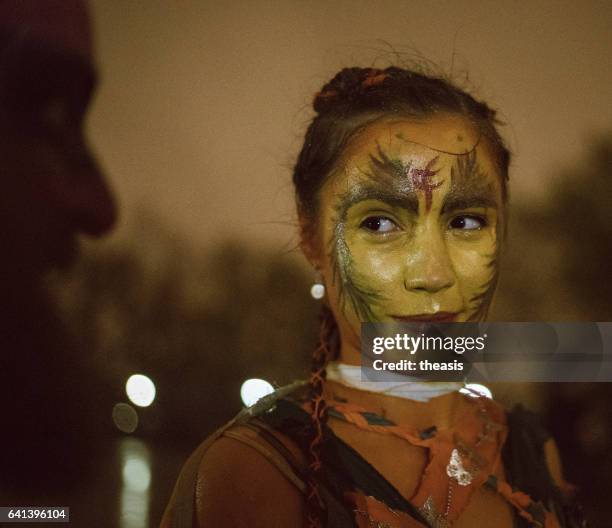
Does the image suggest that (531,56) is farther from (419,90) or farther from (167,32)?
(167,32)

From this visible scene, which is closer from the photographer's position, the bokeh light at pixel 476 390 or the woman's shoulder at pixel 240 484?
the woman's shoulder at pixel 240 484

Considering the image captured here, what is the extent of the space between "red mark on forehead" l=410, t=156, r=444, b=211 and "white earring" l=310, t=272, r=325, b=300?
0.25m

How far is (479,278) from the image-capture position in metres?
1.12

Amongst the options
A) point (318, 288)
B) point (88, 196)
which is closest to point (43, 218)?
point (88, 196)

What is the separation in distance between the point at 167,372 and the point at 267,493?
38 cm

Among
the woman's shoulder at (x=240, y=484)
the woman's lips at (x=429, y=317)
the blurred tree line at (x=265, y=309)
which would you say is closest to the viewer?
the woman's shoulder at (x=240, y=484)

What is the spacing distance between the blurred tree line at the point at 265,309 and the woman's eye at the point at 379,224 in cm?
21

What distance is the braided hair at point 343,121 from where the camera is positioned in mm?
1104

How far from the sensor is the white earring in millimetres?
1174

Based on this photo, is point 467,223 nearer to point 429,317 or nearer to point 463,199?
point 463,199

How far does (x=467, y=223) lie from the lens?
1120mm

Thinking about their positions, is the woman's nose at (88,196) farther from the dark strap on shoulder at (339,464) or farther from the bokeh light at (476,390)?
the bokeh light at (476,390)

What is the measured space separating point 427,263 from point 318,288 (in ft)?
0.75

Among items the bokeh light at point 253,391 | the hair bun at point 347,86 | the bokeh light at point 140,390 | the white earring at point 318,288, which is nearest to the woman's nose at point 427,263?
the white earring at point 318,288
